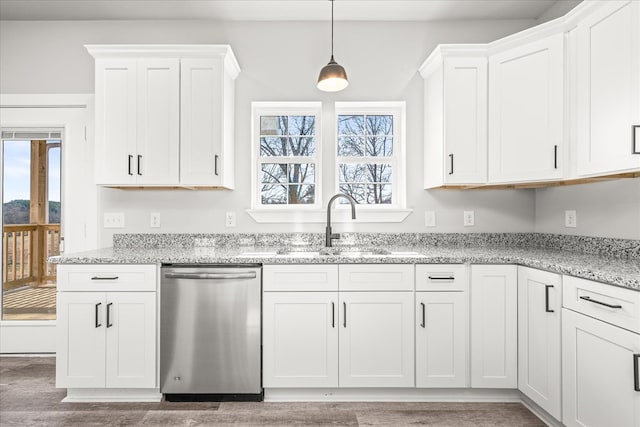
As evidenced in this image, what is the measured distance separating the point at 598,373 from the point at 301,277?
5.06 feet

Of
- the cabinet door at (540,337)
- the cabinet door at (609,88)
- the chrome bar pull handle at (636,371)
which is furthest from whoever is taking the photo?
the cabinet door at (540,337)

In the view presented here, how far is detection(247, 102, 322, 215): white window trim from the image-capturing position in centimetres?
306

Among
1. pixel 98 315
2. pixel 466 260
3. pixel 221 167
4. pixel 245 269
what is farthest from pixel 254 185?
pixel 466 260

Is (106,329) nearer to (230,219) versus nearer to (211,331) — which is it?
(211,331)

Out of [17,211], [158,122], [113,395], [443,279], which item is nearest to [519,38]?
[443,279]

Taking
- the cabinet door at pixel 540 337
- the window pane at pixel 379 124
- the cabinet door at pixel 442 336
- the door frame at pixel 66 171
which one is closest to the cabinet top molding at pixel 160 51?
the door frame at pixel 66 171

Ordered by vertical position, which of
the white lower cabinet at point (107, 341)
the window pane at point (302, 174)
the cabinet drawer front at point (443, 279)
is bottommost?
the white lower cabinet at point (107, 341)

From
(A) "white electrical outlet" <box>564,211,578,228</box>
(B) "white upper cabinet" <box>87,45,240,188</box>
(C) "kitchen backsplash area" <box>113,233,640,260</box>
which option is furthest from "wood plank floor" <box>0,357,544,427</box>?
(B) "white upper cabinet" <box>87,45,240,188</box>

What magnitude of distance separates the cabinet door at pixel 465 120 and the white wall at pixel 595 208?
62cm

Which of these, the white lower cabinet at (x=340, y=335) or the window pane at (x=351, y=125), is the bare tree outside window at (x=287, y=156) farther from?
the white lower cabinet at (x=340, y=335)

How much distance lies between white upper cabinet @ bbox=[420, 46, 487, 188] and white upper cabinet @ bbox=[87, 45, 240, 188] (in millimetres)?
1552

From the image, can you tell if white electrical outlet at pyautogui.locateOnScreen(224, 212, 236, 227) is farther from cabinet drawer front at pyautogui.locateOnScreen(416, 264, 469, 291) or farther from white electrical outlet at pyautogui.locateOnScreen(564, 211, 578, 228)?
white electrical outlet at pyautogui.locateOnScreen(564, 211, 578, 228)

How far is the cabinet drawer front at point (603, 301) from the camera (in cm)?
151

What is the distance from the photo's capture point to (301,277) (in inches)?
92.6
